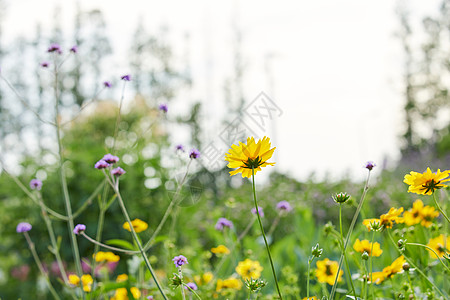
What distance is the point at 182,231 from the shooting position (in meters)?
3.44

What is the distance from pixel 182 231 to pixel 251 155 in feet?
8.82

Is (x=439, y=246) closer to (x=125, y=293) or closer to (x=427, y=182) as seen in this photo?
(x=427, y=182)

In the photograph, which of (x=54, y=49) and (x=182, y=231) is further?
(x=182, y=231)

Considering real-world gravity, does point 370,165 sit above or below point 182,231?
above

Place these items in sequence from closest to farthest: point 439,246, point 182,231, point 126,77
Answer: point 439,246
point 126,77
point 182,231

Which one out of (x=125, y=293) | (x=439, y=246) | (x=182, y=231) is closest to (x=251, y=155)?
(x=439, y=246)

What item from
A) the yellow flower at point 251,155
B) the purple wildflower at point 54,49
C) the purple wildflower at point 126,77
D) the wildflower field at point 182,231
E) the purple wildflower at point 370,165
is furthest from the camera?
the purple wildflower at point 54,49

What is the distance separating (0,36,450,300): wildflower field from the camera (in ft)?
3.64

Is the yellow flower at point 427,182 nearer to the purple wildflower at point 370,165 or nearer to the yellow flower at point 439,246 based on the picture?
the purple wildflower at point 370,165

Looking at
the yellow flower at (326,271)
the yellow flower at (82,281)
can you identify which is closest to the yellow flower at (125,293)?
the yellow flower at (82,281)

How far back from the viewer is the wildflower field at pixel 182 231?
1.11 meters

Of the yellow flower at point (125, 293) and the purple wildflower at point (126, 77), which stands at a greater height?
the purple wildflower at point (126, 77)

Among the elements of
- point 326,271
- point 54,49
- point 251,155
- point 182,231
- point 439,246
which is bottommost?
point 182,231

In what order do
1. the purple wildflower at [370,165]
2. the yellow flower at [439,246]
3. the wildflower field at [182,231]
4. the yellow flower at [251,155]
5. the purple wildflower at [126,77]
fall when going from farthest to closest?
the purple wildflower at [126,77] < the yellow flower at [439,246] < the wildflower field at [182,231] < the purple wildflower at [370,165] < the yellow flower at [251,155]
